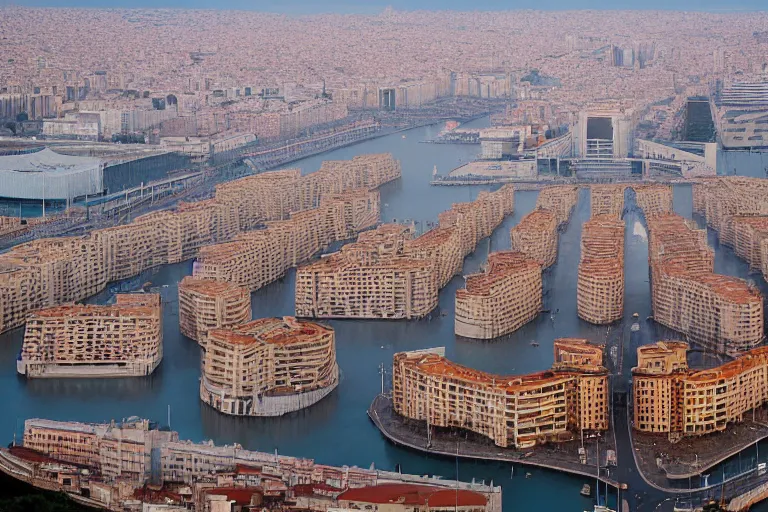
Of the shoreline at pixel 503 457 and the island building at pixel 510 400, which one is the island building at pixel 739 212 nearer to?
the island building at pixel 510 400

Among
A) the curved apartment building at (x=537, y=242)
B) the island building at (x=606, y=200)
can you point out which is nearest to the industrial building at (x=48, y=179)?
the island building at (x=606, y=200)

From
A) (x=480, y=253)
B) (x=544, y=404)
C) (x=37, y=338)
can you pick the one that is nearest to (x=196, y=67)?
(x=480, y=253)

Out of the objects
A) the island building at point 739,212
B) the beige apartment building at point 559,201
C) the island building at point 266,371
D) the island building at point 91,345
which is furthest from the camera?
the beige apartment building at point 559,201

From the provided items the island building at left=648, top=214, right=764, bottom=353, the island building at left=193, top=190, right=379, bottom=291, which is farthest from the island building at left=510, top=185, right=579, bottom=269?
the island building at left=193, top=190, right=379, bottom=291

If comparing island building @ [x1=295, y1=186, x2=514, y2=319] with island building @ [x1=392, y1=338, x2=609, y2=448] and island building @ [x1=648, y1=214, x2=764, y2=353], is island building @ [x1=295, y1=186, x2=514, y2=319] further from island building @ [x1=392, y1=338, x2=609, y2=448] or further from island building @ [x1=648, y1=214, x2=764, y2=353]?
island building @ [x1=392, y1=338, x2=609, y2=448]

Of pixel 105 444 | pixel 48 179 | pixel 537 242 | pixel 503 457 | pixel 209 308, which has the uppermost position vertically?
pixel 48 179

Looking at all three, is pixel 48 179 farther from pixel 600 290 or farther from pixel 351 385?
pixel 351 385

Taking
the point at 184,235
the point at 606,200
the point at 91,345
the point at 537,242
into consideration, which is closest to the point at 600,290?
the point at 537,242
